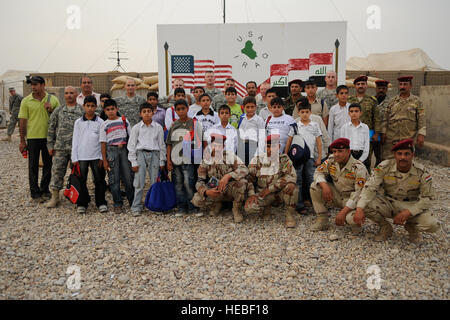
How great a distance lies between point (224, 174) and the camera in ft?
14.8

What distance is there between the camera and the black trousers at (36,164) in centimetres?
517

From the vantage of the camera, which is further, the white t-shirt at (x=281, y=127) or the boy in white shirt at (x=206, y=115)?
the boy in white shirt at (x=206, y=115)

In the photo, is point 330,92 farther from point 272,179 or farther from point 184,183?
point 184,183

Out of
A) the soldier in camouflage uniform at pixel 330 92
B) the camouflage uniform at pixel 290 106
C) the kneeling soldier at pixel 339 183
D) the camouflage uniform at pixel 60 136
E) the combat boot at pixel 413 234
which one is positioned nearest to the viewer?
the combat boot at pixel 413 234

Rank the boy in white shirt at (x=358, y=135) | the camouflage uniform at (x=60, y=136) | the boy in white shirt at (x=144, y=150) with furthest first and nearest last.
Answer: the camouflage uniform at (x=60, y=136)
the boy in white shirt at (x=144, y=150)
the boy in white shirt at (x=358, y=135)

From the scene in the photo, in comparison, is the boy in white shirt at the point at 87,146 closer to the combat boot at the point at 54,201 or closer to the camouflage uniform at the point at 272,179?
the combat boot at the point at 54,201

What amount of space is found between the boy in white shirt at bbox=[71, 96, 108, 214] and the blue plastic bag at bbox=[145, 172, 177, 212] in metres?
0.73

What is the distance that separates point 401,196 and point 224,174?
2122 millimetres

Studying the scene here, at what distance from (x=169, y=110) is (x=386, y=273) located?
12.1 ft

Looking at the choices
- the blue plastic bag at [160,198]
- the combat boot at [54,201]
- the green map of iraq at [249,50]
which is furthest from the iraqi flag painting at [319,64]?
the combat boot at [54,201]

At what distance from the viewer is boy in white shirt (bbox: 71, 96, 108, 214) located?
4730 mm

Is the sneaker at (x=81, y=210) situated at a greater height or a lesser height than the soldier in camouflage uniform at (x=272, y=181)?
lesser

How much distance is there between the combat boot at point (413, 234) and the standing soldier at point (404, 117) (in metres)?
1.90

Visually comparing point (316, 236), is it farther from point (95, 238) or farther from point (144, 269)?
point (95, 238)
